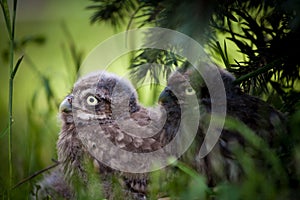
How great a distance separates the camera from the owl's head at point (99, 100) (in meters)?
3.09

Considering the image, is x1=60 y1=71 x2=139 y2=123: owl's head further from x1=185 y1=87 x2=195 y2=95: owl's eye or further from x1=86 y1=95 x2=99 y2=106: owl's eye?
x1=185 y1=87 x2=195 y2=95: owl's eye

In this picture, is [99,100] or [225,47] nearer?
[225,47]

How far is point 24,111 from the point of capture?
510 centimetres

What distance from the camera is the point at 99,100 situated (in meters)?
3.10

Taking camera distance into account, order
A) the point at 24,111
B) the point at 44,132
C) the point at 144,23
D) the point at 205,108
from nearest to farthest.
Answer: the point at 205,108
the point at 144,23
the point at 44,132
the point at 24,111

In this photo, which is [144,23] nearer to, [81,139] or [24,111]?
[81,139]

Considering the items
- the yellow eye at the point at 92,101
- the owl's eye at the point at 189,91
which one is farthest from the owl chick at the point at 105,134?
the owl's eye at the point at 189,91

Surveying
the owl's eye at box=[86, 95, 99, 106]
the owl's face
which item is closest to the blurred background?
the owl's face

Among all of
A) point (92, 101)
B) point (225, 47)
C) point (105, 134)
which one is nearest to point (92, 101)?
point (92, 101)

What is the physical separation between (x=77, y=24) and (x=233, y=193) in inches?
196

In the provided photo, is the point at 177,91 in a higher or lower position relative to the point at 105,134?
higher

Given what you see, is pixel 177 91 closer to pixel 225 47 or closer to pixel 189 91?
pixel 189 91

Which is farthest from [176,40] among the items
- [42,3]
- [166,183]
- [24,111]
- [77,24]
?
[42,3]

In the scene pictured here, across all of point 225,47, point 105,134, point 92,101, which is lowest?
point 105,134
